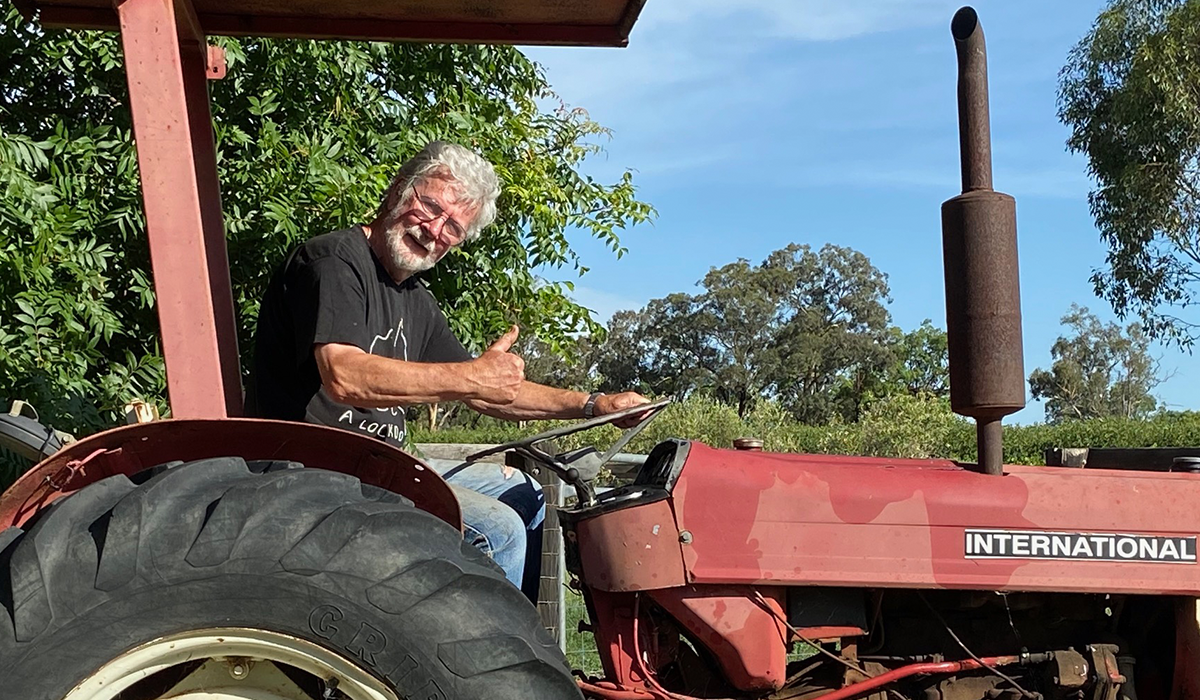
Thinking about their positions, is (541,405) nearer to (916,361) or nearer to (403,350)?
(403,350)

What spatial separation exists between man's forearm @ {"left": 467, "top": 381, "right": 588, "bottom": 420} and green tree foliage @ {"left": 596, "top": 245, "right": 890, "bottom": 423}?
42931 mm

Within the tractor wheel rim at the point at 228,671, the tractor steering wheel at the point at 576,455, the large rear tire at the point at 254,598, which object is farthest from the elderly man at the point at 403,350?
the tractor wheel rim at the point at 228,671

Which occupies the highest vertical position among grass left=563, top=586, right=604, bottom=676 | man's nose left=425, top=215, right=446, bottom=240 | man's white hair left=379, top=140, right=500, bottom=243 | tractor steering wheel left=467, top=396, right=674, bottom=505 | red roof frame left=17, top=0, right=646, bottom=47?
red roof frame left=17, top=0, right=646, bottom=47

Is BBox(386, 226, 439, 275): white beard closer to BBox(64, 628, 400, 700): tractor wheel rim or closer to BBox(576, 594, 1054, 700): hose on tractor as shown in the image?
BBox(576, 594, 1054, 700): hose on tractor

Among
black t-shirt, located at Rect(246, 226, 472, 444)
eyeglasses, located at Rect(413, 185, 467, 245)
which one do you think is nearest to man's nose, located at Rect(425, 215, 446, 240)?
eyeglasses, located at Rect(413, 185, 467, 245)

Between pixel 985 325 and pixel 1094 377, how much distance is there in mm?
51700

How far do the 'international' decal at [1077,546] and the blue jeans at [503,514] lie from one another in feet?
3.83

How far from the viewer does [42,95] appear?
5.43m

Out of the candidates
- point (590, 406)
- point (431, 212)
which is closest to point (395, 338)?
point (431, 212)

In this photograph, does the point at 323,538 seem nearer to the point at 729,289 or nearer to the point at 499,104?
the point at 499,104

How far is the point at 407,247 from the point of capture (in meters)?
3.33

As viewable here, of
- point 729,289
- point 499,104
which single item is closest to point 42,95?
point 499,104

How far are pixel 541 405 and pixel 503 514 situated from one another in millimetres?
550

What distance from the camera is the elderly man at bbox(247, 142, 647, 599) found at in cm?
276
